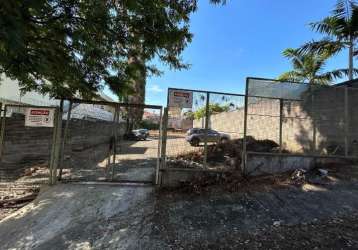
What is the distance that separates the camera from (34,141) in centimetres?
962

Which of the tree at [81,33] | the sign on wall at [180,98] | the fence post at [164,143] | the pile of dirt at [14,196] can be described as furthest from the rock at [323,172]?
the pile of dirt at [14,196]

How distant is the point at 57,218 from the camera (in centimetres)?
507

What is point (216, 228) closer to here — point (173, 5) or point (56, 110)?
point (56, 110)

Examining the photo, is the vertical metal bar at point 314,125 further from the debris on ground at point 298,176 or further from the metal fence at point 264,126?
the debris on ground at point 298,176

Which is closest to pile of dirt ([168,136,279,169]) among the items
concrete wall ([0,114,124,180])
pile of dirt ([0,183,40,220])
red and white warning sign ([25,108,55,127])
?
concrete wall ([0,114,124,180])

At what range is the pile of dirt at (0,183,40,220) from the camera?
593 cm

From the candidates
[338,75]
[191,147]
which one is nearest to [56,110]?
[191,147]

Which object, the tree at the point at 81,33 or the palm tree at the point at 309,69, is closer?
the tree at the point at 81,33

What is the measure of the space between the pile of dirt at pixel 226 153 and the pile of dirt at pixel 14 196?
3.27 metres

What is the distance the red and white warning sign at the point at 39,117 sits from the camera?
663cm

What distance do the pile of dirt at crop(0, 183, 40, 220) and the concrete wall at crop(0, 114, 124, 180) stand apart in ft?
4.60

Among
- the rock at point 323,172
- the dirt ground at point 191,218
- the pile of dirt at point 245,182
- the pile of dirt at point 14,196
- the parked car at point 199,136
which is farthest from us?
the parked car at point 199,136

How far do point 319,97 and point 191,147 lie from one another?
12.6 ft

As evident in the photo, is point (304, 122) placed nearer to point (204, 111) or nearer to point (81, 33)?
point (204, 111)
